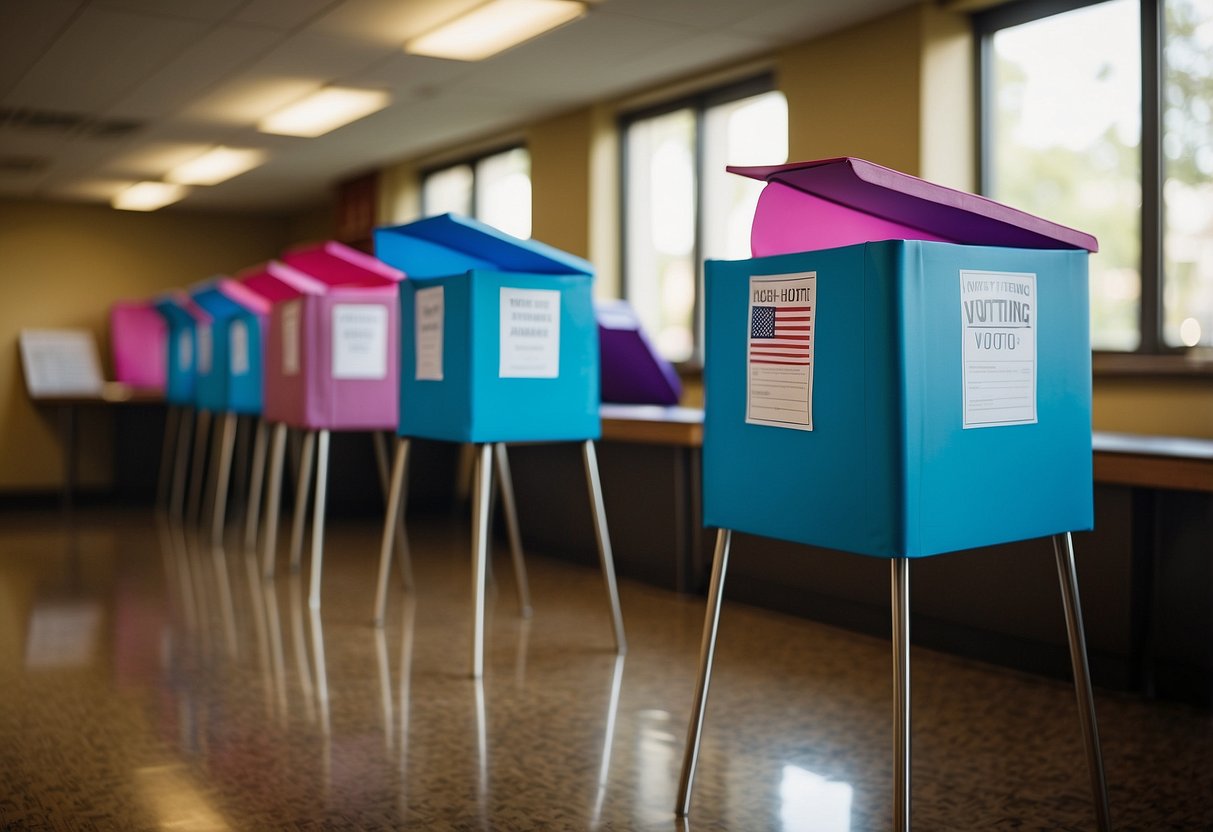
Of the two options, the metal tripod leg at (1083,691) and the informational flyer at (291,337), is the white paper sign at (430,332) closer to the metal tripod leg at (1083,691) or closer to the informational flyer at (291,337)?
the informational flyer at (291,337)

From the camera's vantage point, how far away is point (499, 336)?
9.48ft

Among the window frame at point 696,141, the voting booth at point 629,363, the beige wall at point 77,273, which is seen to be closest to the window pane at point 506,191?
the window frame at point 696,141

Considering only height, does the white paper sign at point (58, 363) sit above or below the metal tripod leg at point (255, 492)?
above

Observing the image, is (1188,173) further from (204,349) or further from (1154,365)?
(204,349)

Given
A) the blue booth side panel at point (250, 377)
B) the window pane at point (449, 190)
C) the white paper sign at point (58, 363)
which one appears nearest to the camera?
the blue booth side panel at point (250, 377)

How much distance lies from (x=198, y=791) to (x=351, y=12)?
10.2 feet

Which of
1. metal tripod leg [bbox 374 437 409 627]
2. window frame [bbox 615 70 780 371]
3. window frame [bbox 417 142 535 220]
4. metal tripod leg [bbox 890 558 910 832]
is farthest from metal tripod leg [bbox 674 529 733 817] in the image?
window frame [bbox 417 142 535 220]

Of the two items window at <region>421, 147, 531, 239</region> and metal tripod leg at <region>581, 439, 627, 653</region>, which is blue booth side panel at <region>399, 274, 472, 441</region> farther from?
window at <region>421, 147, 531, 239</region>

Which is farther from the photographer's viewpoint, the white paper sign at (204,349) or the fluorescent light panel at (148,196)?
the fluorescent light panel at (148,196)

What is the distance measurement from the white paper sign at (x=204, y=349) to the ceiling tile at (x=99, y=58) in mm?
1227

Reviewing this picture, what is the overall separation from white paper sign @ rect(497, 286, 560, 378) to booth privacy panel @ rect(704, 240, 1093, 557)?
1.16m

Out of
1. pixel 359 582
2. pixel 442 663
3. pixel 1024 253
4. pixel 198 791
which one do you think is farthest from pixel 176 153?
pixel 1024 253

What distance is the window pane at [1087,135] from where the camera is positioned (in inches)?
153

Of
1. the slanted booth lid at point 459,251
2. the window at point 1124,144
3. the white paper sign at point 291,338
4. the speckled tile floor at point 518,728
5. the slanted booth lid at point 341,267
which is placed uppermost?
the window at point 1124,144
